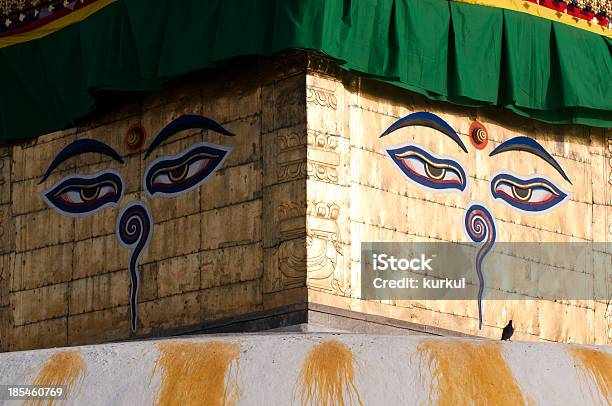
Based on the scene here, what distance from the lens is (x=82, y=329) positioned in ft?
61.9

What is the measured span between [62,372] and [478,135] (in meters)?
5.65

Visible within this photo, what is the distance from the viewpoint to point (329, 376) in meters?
14.6

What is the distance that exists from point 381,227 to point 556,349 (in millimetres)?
3229

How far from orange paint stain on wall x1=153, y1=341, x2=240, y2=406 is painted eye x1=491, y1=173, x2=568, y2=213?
4.81 m

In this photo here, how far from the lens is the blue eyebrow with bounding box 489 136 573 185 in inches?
752

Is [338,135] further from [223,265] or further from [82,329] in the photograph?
[82,329]

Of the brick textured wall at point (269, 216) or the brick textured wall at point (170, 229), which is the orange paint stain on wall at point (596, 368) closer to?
the brick textured wall at point (269, 216)

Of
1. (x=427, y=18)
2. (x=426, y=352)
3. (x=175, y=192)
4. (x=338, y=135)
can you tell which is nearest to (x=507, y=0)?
(x=427, y=18)

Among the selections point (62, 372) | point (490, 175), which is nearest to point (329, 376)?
point (62, 372)

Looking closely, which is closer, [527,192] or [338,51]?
[338,51]

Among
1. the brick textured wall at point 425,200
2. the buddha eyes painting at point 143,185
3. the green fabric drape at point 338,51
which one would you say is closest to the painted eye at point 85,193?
the buddha eyes painting at point 143,185

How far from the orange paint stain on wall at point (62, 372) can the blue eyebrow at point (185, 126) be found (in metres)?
3.73

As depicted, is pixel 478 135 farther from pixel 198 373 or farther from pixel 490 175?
pixel 198 373

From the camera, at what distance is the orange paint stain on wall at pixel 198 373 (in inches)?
572
